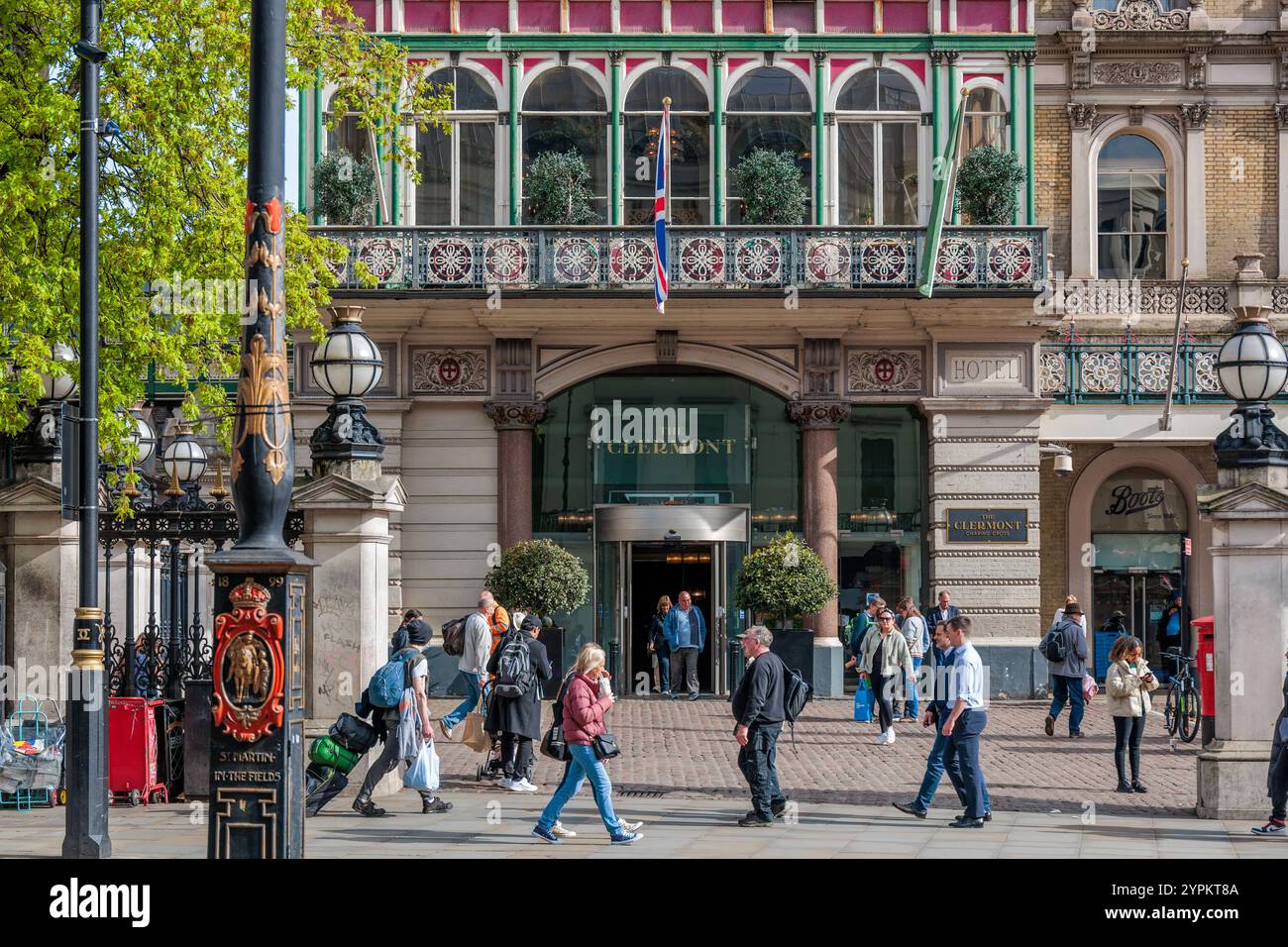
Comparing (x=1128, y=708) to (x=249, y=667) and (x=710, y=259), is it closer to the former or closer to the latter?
(x=249, y=667)

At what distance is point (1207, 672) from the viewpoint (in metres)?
16.7

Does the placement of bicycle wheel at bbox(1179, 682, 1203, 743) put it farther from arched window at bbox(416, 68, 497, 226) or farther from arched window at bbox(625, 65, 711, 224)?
arched window at bbox(416, 68, 497, 226)

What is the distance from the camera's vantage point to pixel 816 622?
28266 millimetres

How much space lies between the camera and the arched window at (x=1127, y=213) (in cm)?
3036

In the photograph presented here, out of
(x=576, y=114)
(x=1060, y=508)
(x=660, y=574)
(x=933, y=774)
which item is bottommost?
(x=933, y=774)

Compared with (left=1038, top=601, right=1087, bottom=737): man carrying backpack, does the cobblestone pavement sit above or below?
below

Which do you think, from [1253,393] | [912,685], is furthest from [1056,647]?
[1253,393]

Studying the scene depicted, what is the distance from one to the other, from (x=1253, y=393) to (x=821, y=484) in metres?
12.7

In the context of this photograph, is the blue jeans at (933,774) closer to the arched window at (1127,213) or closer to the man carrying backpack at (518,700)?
the man carrying backpack at (518,700)

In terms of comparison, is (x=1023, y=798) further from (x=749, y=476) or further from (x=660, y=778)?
(x=749, y=476)

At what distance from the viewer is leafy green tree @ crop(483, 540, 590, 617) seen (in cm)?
2672

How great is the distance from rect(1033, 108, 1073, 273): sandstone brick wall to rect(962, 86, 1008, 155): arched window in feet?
4.31

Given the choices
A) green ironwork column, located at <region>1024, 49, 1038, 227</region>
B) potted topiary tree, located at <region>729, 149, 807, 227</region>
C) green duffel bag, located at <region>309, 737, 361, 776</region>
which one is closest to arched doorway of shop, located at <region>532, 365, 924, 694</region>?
potted topiary tree, located at <region>729, 149, 807, 227</region>
